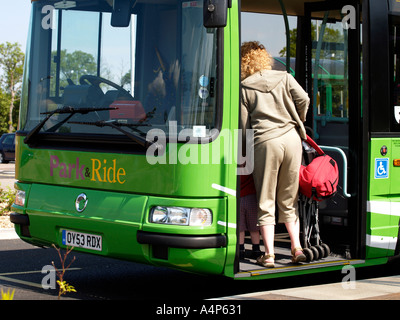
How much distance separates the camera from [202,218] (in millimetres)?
5922

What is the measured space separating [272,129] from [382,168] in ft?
4.32

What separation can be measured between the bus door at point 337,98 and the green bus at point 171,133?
20 millimetres

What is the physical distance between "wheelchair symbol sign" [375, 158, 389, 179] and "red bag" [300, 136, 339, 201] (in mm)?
452

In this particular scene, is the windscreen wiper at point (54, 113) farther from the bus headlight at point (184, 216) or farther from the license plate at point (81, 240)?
the bus headlight at point (184, 216)

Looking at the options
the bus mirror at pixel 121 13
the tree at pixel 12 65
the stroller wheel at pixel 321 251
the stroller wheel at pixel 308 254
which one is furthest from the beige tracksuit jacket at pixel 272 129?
the tree at pixel 12 65

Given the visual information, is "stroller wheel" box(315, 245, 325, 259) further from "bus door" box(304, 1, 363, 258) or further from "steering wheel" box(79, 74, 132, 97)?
"steering wheel" box(79, 74, 132, 97)

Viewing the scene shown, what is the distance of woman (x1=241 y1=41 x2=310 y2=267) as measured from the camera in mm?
6543

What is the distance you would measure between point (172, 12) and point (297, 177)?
1854 mm

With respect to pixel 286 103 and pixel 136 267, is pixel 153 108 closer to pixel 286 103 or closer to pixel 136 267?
pixel 286 103

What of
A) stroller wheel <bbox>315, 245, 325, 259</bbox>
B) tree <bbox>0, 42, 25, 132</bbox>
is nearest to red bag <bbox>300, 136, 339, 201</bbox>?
stroller wheel <bbox>315, 245, 325, 259</bbox>

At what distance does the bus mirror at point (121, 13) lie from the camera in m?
6.55

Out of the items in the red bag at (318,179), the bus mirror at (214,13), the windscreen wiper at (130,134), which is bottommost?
the red bag at (318,179)
